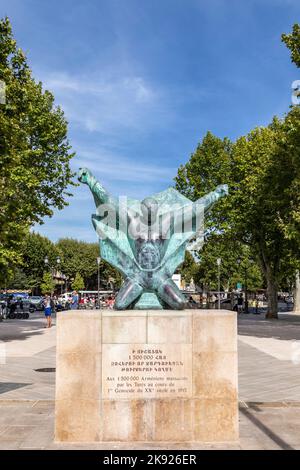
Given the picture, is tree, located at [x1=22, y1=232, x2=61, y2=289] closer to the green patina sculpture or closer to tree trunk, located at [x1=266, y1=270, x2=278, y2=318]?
tree trunk, located at [x1=266, y1=270, x2=278, y2=318]

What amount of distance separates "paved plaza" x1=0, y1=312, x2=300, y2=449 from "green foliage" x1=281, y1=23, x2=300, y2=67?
1268 centimetres

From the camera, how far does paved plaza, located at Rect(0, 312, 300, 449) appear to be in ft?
23.8

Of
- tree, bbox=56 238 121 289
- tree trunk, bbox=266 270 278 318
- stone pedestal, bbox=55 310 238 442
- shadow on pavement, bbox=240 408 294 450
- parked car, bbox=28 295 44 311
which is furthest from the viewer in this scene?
tree, bbox=56 238 121 289

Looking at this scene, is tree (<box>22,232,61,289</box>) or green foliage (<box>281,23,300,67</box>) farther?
tree (<box>22,232,61,289</box>)

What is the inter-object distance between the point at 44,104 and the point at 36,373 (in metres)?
17.8

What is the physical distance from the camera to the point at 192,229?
847 centimetres

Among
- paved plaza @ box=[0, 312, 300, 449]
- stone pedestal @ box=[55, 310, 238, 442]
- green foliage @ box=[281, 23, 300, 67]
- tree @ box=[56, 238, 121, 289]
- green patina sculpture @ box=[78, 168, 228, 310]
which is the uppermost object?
green foliage @ box=[281, 23, 300, 67]

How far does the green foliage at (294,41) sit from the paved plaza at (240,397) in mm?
12682

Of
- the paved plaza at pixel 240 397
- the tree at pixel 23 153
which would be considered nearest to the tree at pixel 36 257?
the tree at pixel 23 153

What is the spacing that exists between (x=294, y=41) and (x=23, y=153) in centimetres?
1304

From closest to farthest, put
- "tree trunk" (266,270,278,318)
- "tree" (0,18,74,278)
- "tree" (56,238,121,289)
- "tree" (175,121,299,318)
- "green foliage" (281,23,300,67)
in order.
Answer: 1. "tree" (0,18,74,278)
2. "green foliage" (281,23,300,67)
3. "tree" (175,121,299,318)
4. "tree trunk" (266,270,278,318)
5. "tree" (56,238,121,289)

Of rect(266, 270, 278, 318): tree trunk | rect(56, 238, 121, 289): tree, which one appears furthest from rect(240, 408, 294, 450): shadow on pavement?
rect(56, 238, 121, 289): tree

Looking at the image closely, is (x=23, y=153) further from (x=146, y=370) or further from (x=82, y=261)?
(x=82, y=261)

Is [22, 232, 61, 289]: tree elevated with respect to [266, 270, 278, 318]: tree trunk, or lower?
elevated
